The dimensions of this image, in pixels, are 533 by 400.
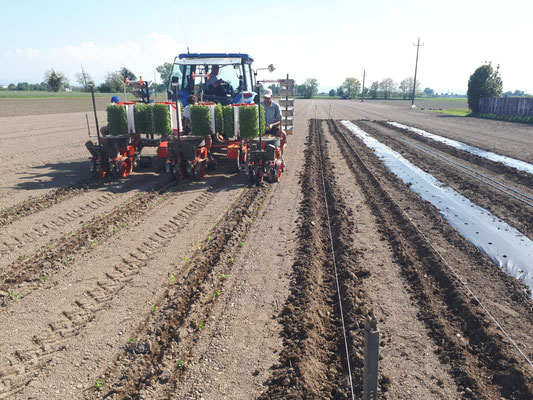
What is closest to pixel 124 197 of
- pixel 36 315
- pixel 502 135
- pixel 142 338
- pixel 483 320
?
pixel 36 315

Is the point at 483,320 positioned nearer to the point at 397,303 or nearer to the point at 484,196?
the point at 397,303

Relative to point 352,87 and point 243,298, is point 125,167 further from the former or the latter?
point 352,87

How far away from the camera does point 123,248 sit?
602 centimetres

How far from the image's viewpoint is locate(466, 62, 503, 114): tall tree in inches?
1443

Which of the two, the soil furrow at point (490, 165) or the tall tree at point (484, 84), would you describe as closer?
the soil furrow at point (490, 165)

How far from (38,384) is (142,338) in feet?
3.03

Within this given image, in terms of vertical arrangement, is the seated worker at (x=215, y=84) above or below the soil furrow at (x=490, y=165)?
above

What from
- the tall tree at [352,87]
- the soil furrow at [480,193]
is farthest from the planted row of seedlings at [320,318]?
the tall tree at [352,87]

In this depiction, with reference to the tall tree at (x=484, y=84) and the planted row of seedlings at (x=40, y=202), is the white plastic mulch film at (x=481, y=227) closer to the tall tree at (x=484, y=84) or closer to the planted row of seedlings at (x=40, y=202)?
the planted row of seedlings at (x=40, y=202)

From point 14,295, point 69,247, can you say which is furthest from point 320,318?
point 69,247

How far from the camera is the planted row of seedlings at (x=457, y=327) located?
3354 millimetres

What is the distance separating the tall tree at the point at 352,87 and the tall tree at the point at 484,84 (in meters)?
85.9

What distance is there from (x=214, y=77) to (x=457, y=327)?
9509mm

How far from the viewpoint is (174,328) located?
4070 mm
